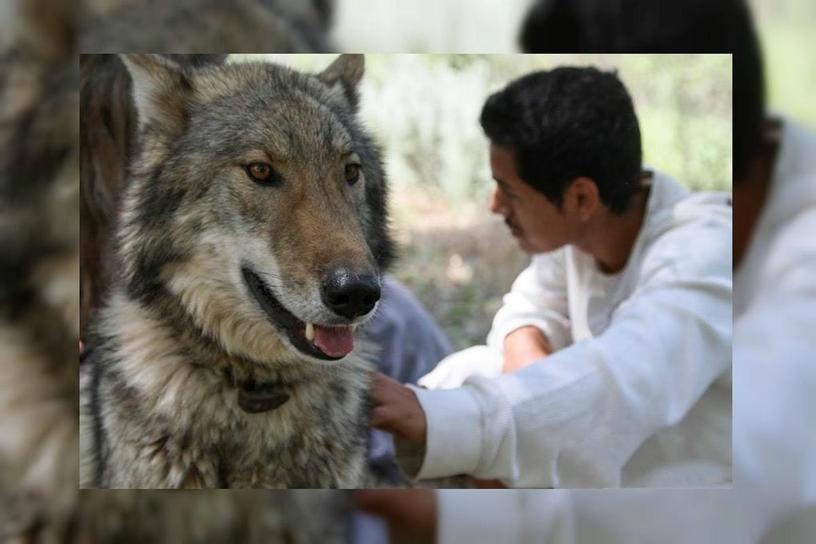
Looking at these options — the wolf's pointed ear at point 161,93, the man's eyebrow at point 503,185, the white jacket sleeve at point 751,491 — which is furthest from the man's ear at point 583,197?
the wolf's pointed ear at point 161,93

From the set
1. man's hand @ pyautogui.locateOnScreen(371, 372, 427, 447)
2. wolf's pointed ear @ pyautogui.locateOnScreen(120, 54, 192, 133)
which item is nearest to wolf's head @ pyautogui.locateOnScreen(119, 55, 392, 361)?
wolf's pointed ear @ pyautogui.locateOnScreen(120, 54, 192, 133)

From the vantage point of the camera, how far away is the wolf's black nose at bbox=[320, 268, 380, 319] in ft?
5.02

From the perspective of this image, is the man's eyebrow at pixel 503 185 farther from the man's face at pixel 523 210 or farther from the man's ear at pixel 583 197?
the man's ear at pixel 583 197

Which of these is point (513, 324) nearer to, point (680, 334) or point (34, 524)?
point (680, 334)

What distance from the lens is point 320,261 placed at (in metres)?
1.54

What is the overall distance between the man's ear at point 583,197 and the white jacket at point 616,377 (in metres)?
0.08

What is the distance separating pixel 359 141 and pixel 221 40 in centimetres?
30

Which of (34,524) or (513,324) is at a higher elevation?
(513,324)

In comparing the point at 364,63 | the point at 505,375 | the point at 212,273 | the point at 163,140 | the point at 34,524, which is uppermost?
the point at 364,63

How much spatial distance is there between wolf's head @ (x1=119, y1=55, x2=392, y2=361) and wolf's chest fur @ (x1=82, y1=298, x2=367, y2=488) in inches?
3.2

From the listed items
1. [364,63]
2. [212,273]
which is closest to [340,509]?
[212,273]

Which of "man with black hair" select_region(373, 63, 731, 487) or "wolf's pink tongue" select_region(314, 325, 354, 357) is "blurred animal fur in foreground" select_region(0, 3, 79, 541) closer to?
"wolf's pink tongue" select_region(314, 325, 354, 357)

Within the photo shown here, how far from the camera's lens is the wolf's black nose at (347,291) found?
153cm

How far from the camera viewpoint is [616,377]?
5.65 ft
